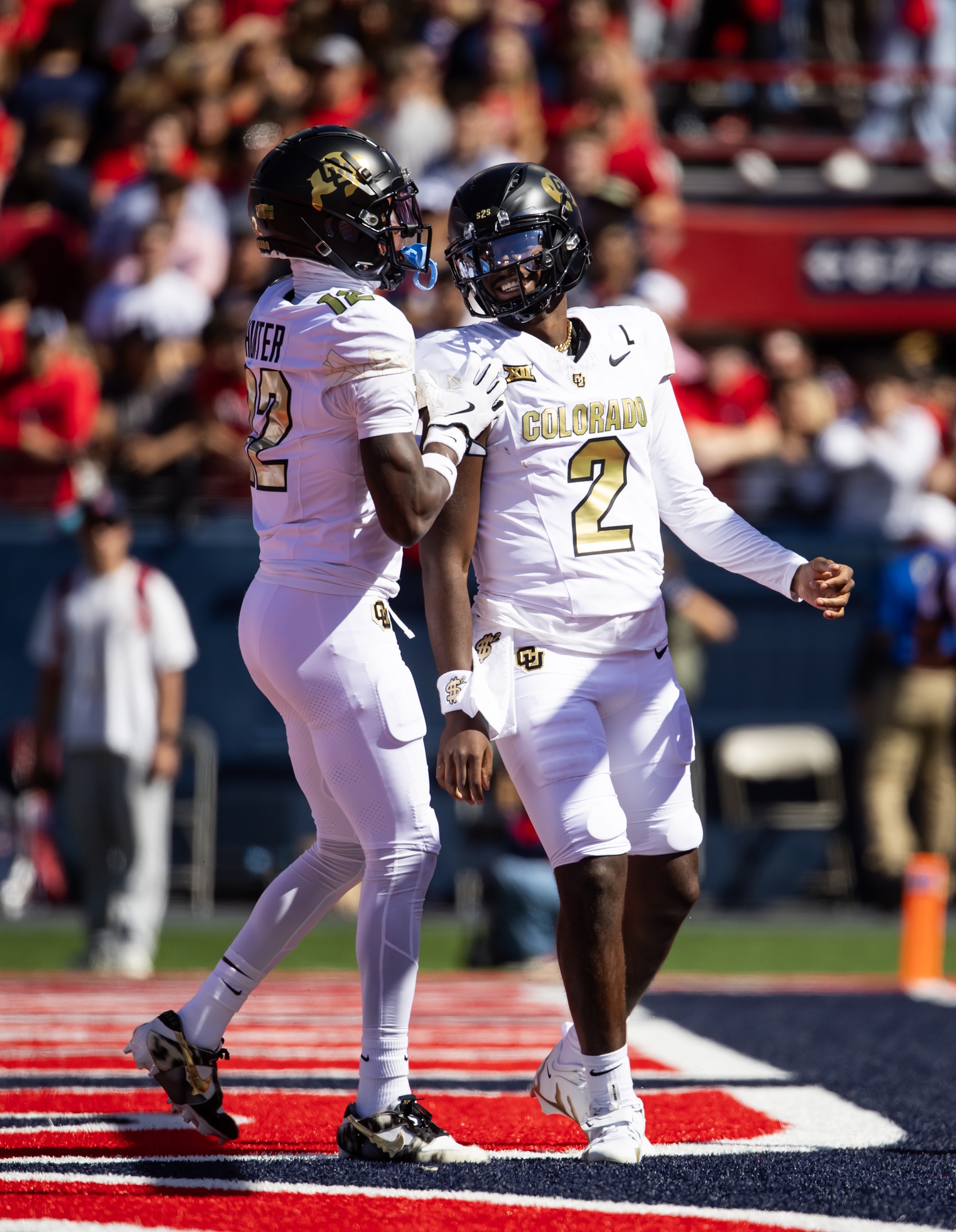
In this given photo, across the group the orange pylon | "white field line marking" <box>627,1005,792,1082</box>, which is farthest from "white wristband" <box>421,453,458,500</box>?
the orange pylon

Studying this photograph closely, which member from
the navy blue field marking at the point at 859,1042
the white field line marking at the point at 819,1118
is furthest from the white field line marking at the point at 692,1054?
the white field line marking at the point at 819,1118

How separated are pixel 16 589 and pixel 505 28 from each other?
17.2ft

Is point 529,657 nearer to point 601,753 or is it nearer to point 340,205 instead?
point 601,753

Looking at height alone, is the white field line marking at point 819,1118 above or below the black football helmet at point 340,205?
below

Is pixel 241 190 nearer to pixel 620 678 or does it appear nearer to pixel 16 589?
pixel 16 589

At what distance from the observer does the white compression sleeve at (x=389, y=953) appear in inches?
145

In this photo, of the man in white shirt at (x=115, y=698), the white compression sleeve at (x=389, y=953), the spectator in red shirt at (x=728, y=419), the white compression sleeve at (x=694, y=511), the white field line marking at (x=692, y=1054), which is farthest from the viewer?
the spectator in red shirt at (x=728, y=419)

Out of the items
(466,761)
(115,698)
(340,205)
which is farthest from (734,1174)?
(115,698)

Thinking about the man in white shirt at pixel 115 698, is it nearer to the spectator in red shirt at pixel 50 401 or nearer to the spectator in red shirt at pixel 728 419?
the spectator in red shirt at pixel 50 401

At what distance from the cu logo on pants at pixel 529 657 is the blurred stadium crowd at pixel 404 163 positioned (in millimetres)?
5715

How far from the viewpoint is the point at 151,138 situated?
1199 cm

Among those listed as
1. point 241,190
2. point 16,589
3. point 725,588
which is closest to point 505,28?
point 241,190

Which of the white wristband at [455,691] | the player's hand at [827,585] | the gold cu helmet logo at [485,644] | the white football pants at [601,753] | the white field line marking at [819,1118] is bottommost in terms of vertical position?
the white field line marking at [819,1118]

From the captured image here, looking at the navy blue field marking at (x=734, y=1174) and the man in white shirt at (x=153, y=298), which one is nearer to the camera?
the navy blue field marking at (x=734, y=1174)
